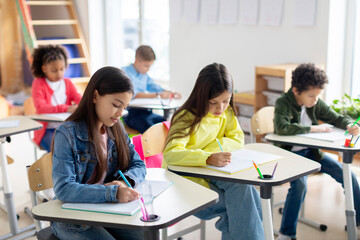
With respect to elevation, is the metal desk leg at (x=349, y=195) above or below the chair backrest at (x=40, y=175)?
below

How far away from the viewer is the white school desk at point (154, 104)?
353 cm

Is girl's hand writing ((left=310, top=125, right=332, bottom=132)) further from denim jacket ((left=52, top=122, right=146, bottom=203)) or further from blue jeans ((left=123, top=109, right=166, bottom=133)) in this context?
blue jeans ((left=123, top=109, right=166, bottom=133))

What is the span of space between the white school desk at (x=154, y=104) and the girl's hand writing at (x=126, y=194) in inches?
76.9

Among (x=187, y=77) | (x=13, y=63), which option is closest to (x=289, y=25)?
(x=187, y=77)

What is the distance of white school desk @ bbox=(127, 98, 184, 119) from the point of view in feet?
11.6

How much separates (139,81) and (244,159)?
2140mm

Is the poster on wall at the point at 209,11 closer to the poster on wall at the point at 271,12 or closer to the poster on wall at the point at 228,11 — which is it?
the poster on wall at the point at 228,11

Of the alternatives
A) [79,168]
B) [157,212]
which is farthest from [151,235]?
[79,168]

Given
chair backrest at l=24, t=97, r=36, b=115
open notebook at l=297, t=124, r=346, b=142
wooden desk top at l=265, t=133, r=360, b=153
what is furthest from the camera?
chair backrest at l=24, t=97, r=36, b=115

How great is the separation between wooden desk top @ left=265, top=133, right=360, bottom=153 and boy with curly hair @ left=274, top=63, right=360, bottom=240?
0.06 meters

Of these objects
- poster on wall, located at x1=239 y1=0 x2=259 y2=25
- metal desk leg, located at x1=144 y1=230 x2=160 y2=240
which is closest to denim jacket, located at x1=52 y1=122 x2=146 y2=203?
metal desk leg, located at x1=144 y1=230 x2=160 y2=240

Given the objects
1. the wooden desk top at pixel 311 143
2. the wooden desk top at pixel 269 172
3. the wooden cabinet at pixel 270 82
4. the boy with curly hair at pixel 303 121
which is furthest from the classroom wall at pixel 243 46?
the wooden desk top at pixel 269 172

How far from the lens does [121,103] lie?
68.0 inches

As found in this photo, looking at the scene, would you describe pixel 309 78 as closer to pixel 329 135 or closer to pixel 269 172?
pixel 329 135
